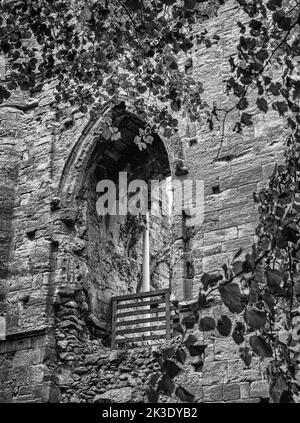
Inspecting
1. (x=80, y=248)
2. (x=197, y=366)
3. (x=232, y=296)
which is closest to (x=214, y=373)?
(x=197, y=366)

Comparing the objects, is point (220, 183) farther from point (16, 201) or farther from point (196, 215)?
point (16, 201)

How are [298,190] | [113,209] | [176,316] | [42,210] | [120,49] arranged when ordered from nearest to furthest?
[298,190]
[120,49]
[176,316]
[42,210]
[113,209]

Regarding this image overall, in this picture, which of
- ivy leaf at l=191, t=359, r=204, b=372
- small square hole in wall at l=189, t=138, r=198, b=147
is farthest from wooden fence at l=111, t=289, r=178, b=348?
small square hole in wall at l=189, t=138, r=198, b=147

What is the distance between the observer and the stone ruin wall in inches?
263

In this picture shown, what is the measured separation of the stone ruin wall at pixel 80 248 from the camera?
667cm

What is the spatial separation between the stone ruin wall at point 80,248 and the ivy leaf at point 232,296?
391cm

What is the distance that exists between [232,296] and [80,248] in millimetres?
5606

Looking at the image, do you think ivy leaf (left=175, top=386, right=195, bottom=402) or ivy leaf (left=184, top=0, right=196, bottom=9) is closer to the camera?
ivy leaf (left=175, top=386, right=195, bottom=402)

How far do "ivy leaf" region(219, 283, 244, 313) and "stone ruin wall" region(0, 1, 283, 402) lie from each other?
12.8 ft

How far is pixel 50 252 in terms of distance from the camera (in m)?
7.66

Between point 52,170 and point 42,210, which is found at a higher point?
point 52,170

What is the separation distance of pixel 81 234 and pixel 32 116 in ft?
6.58

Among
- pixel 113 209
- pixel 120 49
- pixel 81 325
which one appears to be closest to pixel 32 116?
pixel 113 209

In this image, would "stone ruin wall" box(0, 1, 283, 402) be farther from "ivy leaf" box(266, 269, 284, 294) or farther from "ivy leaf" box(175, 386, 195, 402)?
"ivy leaf" box(175, 386, 195, 402)
